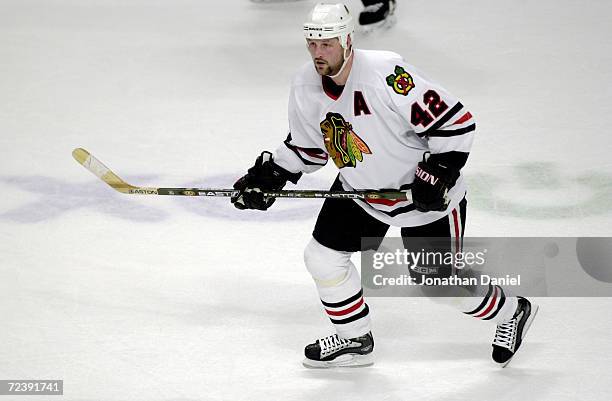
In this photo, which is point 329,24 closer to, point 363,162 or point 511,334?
point 363,162

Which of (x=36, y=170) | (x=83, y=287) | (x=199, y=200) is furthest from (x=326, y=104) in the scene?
(x=36, y=170)

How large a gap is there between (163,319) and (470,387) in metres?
1.02

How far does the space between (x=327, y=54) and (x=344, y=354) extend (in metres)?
0.91

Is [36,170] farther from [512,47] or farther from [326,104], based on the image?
[512,47]

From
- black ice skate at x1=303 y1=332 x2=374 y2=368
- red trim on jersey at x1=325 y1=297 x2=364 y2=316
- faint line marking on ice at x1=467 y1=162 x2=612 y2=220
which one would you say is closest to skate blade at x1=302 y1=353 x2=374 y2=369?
black ice skate at x1=303 y1=332 x2=374 y2=368

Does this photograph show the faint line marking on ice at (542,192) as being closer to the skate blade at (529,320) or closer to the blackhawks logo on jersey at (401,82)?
the skate blade at (529,320)

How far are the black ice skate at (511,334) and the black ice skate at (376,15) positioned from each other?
317 centimetres

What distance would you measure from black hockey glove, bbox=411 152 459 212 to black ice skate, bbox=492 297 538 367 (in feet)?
1.61

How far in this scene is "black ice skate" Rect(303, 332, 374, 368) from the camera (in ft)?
10.5

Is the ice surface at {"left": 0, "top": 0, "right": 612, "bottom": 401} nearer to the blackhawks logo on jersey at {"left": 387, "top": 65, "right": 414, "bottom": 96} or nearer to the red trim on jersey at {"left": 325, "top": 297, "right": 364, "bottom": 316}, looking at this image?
the red trim on jersey at {"left": 325, "top": 297, "right": 364, "bottom": 316}

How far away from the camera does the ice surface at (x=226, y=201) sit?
316 cm

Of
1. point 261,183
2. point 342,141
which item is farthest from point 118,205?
point 342,141

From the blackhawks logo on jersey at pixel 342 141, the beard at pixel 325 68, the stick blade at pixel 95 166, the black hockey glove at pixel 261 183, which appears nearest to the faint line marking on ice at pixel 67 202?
the stick blade at pixel 95 166

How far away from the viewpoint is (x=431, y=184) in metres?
2.86
